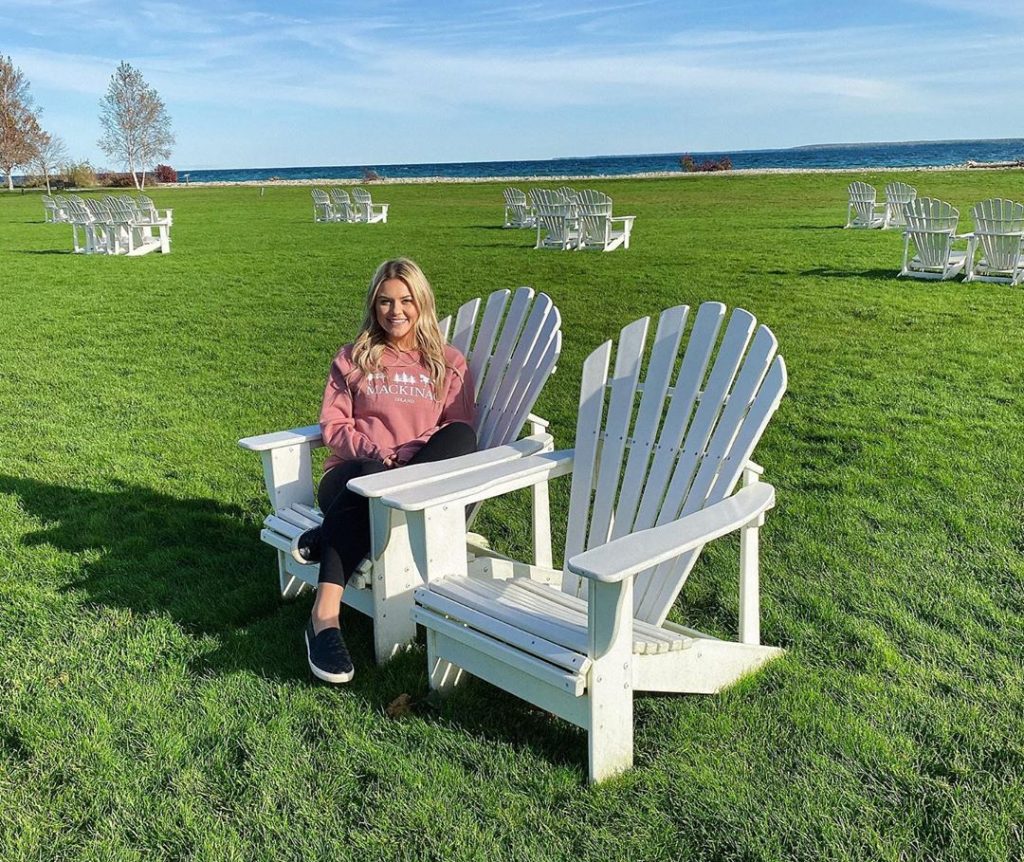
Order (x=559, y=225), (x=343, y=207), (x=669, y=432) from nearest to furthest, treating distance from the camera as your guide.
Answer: (x=669, y=432), (x=559, y=225), (x=343, y=207)

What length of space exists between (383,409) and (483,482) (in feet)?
2.69

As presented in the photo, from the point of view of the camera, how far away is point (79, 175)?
5603 centimetres

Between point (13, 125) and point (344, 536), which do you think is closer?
point (344, 536)

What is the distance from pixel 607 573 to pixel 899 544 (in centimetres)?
222

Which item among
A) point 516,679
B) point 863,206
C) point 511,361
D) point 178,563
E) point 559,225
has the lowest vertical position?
point 178,563

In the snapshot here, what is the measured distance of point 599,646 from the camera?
219 cm

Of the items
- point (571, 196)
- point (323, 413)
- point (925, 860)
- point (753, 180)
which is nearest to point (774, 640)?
point (925, 860)

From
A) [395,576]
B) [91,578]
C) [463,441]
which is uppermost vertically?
[463,441]

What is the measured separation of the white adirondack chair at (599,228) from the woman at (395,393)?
11960 millimetres

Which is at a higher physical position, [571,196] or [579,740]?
[571,196]

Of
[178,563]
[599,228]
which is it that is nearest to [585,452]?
[178,563]

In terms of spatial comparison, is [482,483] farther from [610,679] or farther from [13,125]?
[13,125]

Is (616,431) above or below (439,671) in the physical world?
above

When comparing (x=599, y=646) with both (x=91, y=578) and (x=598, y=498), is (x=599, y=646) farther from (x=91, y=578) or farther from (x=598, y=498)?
(x=91, y=578)
